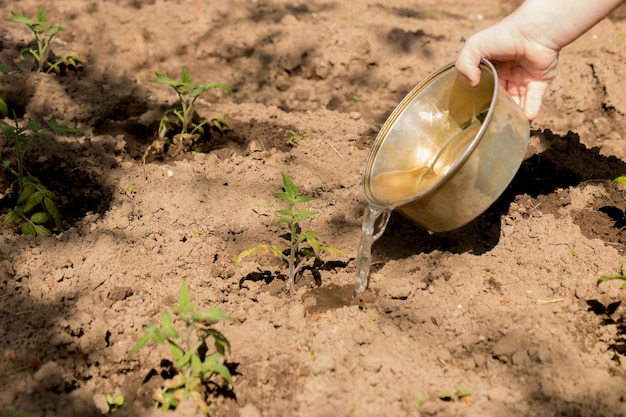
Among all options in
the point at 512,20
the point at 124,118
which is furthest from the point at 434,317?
the point at 124,118

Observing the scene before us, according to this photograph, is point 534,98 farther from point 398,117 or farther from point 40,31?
point 40,31

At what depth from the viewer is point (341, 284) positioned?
2.70m

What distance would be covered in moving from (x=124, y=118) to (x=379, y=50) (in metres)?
1.80

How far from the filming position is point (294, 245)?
2580 millimetres

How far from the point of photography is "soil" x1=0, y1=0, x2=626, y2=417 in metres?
2.19

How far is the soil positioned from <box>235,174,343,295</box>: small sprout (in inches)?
3.1

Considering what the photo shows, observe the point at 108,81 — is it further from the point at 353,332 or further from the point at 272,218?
the point at 353,332

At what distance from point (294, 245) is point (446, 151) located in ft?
2.62

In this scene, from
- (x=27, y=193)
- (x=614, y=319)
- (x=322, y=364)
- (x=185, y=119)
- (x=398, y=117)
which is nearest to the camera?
(x=322, y=364)

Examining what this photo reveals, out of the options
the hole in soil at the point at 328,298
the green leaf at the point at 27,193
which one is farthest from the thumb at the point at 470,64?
the green leaf at the point at 27,193

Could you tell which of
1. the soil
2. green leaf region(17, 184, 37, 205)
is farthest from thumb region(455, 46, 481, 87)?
green leaf region(17, 184, 37, 205)

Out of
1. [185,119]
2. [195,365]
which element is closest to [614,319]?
[195,365]

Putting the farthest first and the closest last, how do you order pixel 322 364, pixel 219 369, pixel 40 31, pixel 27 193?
pixel 40 31, pixel 27 193, pixel 322 364, pixel 219 369

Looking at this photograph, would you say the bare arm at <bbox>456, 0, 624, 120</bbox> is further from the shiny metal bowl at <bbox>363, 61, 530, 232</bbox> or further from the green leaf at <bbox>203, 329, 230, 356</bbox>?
the green leaf at <bbox>203, 329, 230, 356</bbox>
